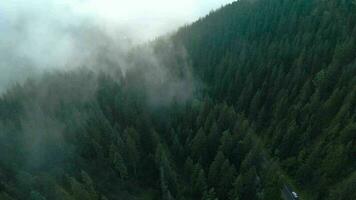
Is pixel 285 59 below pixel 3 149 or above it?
below

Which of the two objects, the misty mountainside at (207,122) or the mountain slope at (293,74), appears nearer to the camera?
the misty mountainside at (207,122)

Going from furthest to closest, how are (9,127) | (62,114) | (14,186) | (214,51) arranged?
(214,51), (62,114), (9,127), (14,186)

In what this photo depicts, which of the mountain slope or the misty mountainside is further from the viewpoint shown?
the mountain slope

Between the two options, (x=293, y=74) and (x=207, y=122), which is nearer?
(x=207, y=122)

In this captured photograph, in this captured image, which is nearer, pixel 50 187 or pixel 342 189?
pixel 50 187

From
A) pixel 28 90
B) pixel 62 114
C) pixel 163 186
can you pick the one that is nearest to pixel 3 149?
pixel 62 114

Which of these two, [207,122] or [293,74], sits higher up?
[293,74]

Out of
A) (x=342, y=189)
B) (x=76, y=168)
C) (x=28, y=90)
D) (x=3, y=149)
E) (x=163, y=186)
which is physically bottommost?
(x=342, y=189)

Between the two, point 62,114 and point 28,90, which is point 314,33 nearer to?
point 62,114
